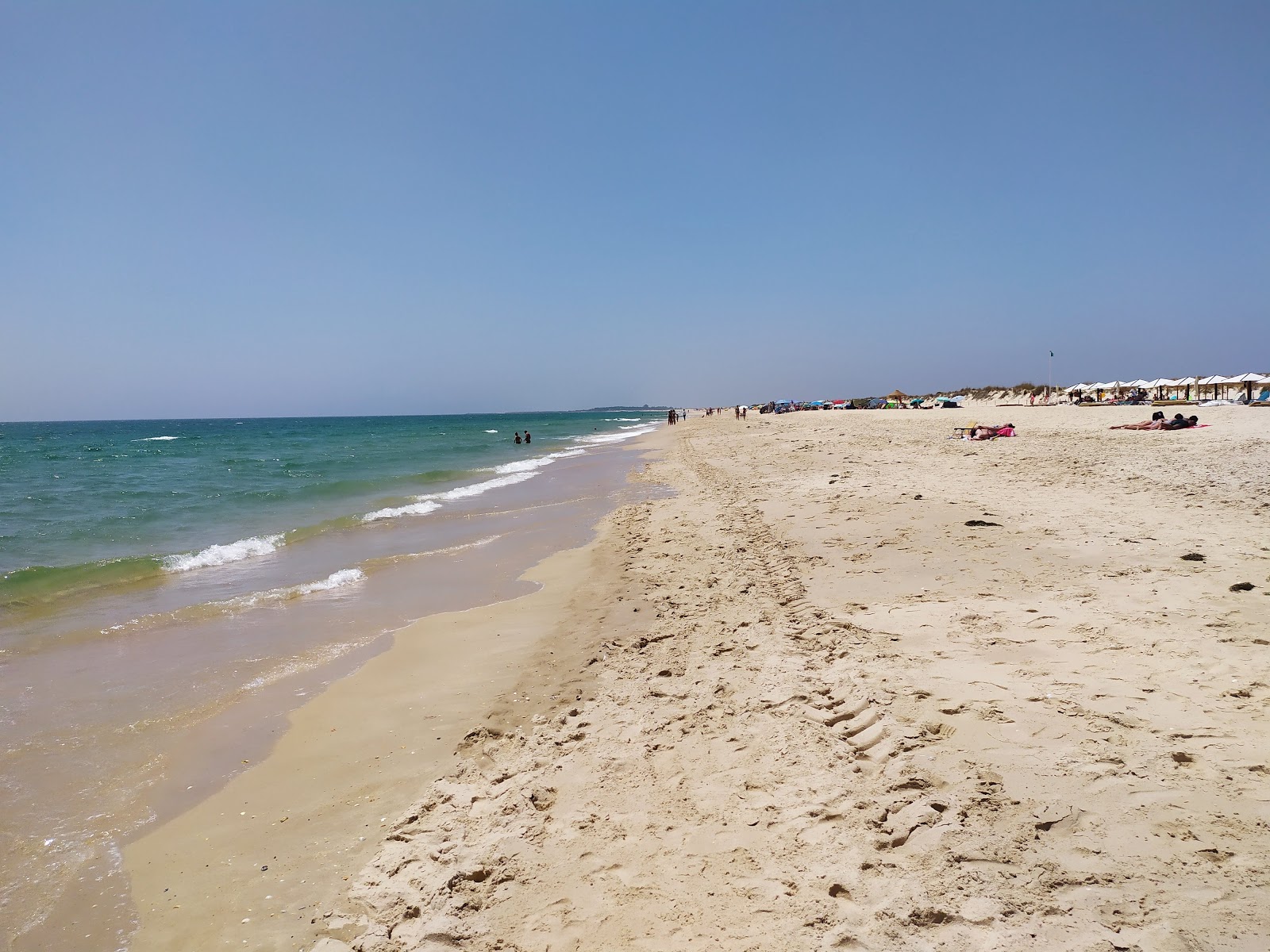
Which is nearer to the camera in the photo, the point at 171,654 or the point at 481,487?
the point at 171,654

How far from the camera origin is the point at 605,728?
489 cm

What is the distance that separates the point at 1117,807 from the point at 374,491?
23.1m

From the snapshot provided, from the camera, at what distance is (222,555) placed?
41.3ft

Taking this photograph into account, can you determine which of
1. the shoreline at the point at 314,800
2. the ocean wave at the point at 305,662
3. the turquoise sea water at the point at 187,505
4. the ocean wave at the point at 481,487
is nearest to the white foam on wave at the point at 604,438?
the turquoise sea water at the point at 187,505

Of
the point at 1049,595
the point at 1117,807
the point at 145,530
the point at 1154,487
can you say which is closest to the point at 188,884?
the point at 1117,807

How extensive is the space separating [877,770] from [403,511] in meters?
16.2

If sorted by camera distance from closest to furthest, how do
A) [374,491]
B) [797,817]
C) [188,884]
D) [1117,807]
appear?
[1117,807], [797,817], [188,884], [374,491]

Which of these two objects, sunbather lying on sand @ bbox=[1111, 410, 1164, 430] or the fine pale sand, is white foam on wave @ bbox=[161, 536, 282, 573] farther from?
sunbather lying on sand @ bbox=[1111, 410, 1164, 430]

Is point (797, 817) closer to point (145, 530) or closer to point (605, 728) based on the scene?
point (605, 728)

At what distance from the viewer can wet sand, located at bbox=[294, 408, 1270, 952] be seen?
2.71 metres

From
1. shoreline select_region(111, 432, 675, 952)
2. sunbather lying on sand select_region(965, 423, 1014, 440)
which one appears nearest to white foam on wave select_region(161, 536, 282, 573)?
shoreline select_region(111, 432, 675, 952)

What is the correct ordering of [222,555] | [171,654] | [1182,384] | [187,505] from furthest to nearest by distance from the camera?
[1182,384], [187,505], [222,555], [171,654]

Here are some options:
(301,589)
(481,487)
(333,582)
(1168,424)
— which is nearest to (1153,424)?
(1168,424)

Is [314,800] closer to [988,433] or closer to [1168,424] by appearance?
[988,433]
